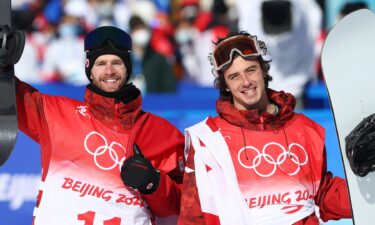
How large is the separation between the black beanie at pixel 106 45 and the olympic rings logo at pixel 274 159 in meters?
0.87

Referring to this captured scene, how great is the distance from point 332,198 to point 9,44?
1.86m

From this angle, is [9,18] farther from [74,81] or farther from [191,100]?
[74,81]

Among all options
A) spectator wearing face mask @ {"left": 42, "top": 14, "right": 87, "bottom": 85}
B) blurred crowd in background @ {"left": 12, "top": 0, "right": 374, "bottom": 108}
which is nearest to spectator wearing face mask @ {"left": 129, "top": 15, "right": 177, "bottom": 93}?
blurred crowd in background @ {"left": 12, "top": 0, "right": 374, "bottom": 108}

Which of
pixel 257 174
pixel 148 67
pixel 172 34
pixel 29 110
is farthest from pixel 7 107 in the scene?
pixel 172 34

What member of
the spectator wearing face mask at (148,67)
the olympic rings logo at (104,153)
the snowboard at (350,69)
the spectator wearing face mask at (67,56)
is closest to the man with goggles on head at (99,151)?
the olympic rings logo at (104,153)

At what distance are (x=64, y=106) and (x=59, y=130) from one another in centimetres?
18

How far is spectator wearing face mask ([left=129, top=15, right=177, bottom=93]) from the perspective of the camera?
40.1 feet

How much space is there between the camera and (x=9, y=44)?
5051 millimetres

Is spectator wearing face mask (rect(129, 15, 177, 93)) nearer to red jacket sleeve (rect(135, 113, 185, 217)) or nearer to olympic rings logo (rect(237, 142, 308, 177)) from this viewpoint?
red jacket sleeve (rect(135, 113, 185, 217))

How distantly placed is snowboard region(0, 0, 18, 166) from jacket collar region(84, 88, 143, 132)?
0.45 metres

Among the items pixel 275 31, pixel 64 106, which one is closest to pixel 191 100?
pixel 275 31

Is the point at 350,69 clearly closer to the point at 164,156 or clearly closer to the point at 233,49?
the point at 233,49

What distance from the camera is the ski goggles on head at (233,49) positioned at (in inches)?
208

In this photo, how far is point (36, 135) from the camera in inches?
214
